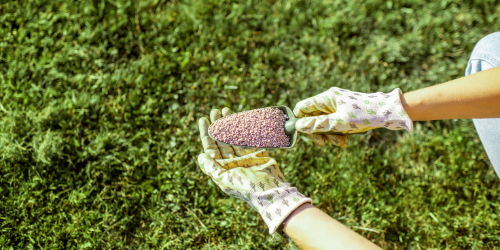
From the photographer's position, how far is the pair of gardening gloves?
5.22 feet

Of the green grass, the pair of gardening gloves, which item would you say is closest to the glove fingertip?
the pair of gardening gloves

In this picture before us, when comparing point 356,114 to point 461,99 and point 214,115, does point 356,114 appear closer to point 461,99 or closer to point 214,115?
point 461,99

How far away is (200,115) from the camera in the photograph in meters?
2.45

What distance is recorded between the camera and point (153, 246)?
206 cm

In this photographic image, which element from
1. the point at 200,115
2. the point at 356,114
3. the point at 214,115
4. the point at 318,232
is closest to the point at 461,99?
the point at 356,114

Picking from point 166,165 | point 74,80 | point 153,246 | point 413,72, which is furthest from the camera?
point 413,72

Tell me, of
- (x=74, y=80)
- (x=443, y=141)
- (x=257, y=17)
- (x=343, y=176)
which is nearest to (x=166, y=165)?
(x=74, y=80)

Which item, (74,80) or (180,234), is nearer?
(180,234)

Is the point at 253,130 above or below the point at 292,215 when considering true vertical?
above

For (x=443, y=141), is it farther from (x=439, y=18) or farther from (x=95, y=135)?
(x=95, y=135)

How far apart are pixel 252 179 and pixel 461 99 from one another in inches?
Answer: 45.1

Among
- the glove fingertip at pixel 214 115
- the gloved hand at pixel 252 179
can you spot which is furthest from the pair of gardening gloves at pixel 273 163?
the glove fingertip at pixel 214 115

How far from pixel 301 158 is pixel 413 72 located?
1.32 m

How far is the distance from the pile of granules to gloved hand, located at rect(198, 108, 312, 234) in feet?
0.22
